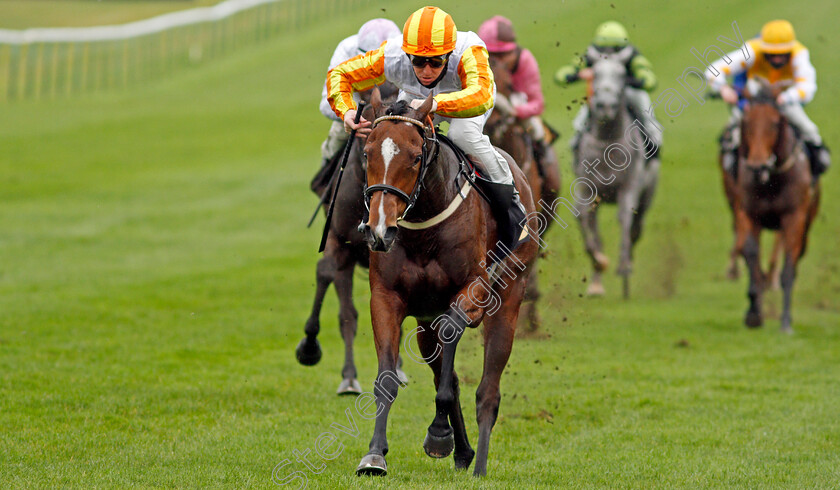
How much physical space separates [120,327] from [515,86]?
474 cm

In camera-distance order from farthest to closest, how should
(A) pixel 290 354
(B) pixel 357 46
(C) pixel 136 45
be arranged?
(C) pixel 136 45 → (A) pixel 290 354 → (B) pixel 357 46

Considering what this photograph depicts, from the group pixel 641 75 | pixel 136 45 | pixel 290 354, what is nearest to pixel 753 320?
pixel 641 75

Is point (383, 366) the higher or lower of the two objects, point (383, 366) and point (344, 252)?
the higher

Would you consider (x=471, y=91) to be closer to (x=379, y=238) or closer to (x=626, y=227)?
(x=379, y=238)

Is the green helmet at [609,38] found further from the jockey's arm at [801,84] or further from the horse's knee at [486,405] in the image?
the horse's knee at [486,405]

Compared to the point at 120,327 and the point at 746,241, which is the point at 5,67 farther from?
the point at 746,241

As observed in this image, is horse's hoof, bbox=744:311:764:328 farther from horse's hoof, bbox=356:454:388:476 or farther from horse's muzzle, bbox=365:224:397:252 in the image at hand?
horse's muzzle, bbox=365:224:397:252

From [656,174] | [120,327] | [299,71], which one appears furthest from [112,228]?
[299,71]

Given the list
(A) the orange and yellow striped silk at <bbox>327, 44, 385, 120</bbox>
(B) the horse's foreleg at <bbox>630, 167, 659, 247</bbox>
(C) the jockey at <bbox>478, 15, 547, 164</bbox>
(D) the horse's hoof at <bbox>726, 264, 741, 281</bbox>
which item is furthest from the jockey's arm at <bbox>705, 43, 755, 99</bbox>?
(A) the orange and yellow striped silk at <bbox>327, 44, 385, 120</bbox>

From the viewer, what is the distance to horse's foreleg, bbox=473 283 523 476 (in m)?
5.50

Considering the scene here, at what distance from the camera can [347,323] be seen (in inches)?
319

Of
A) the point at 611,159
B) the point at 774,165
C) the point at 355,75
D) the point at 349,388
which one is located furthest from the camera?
the point at 611,159

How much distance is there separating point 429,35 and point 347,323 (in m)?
3.37

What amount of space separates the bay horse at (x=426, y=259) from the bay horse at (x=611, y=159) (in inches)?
296
